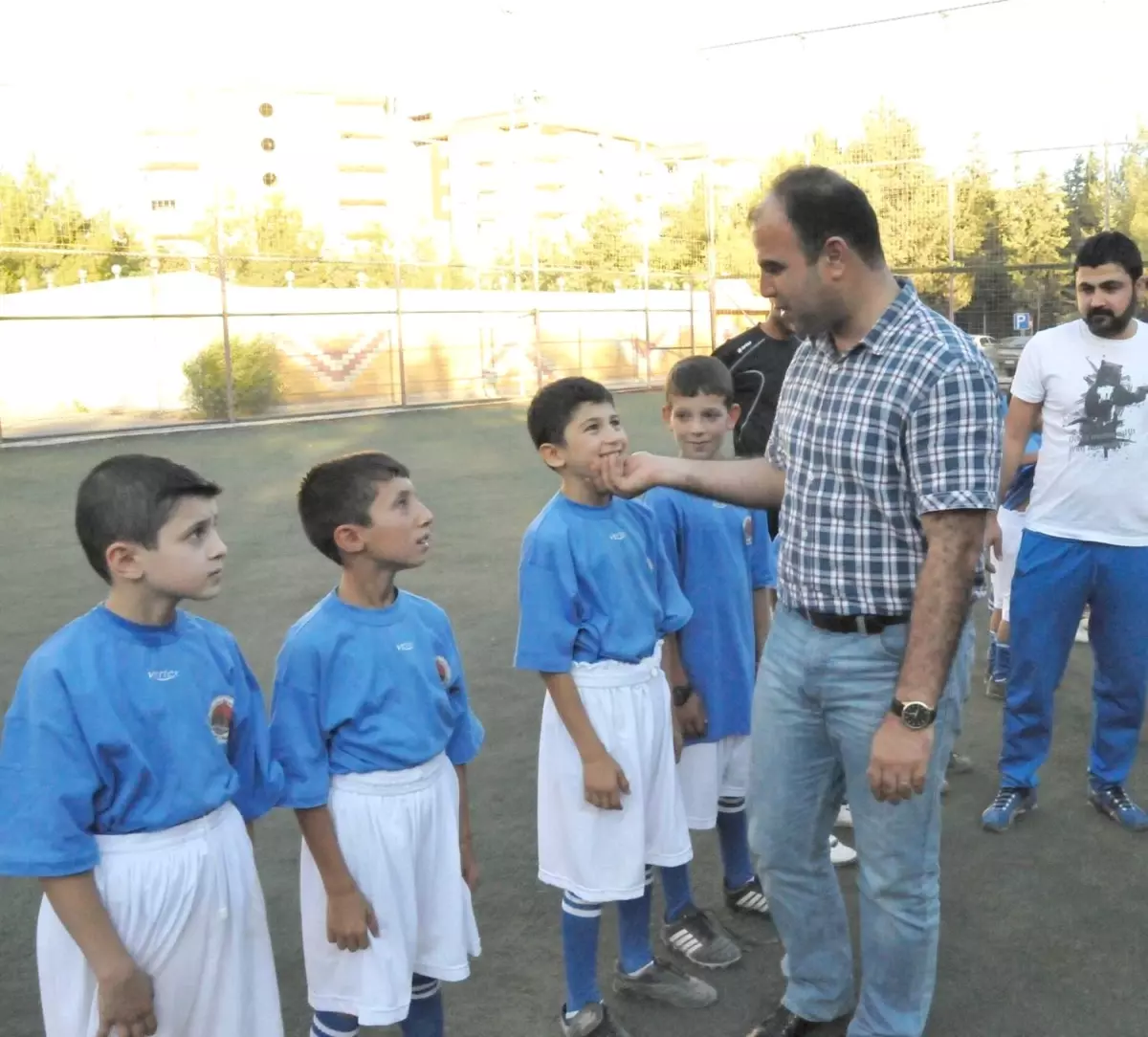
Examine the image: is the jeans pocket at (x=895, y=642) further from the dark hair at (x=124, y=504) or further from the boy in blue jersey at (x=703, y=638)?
the dark hair at (x=124, y=504)

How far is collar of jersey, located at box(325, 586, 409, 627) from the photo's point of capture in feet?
8.41

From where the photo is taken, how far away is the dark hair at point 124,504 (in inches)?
88.6

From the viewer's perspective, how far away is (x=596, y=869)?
2975mm

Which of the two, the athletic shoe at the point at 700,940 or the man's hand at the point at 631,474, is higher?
the man's hand at the point at 631,474

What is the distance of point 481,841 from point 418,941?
1.63 metres

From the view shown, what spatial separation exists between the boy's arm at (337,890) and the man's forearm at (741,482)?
118cm

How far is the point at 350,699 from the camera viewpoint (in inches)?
98.7

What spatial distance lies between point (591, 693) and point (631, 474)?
22.1 inches

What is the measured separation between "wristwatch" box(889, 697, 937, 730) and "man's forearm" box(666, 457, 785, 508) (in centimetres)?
69

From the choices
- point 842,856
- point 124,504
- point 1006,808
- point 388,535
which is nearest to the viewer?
point 124,504

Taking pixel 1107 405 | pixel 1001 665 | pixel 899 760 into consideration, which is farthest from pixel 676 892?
pixel 1001 665

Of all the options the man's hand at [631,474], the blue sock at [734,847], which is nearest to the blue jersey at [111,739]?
the man's hand at [631,474]

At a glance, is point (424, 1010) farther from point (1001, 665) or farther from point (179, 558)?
point (1001, 665)

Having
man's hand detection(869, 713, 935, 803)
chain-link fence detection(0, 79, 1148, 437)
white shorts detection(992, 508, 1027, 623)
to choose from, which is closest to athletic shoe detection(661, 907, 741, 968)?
man's hand detection(869, 713, 935, 803)
